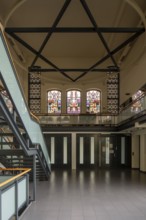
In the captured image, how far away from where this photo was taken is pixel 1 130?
9055mm

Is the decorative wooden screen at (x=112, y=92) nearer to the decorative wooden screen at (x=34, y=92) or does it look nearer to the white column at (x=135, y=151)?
Result: the white column at (x=135, y=151)

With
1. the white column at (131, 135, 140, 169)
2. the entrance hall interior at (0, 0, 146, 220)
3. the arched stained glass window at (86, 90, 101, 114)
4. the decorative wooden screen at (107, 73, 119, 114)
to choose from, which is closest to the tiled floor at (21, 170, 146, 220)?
the entrance hall interior at (0, 0, 146, 220)

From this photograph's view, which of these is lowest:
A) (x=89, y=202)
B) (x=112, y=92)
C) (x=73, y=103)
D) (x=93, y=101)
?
(x=89, y=202)

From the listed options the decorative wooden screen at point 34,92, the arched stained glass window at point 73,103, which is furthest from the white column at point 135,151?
the decorative wooden screen at point 34,92

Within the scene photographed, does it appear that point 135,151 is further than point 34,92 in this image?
No

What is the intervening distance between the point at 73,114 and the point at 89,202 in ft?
42.0

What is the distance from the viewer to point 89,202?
9047 millimetres

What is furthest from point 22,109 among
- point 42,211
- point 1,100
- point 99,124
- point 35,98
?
point 35,98

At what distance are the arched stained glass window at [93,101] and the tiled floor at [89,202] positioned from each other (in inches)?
525

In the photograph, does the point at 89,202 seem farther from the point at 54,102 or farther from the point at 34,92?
the point at 34,92

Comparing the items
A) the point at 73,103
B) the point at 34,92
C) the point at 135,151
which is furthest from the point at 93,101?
the point at 135,151

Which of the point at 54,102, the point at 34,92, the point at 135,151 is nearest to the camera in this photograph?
the point at 135,151

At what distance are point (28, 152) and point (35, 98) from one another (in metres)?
17.3

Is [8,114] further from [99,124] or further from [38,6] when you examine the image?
[99,124]
